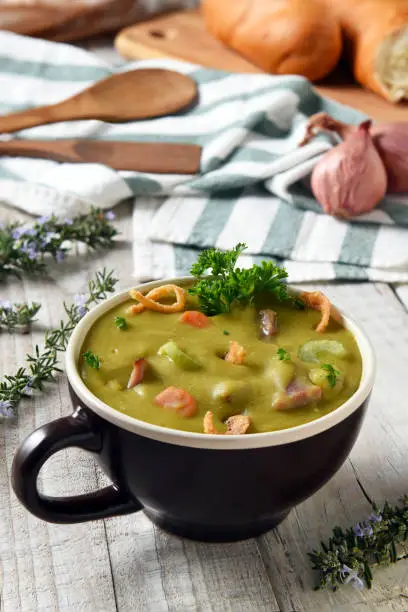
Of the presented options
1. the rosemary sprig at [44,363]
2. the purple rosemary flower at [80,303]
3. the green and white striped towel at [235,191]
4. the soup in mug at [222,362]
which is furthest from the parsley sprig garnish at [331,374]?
the green and white striped towel at [235,191]

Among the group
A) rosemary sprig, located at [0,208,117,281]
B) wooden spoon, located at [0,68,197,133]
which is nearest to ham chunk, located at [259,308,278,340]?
rosemary sprig, located at [0,208,117,281]

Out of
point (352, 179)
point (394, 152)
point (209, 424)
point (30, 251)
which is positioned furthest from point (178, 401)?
point (394, 152)

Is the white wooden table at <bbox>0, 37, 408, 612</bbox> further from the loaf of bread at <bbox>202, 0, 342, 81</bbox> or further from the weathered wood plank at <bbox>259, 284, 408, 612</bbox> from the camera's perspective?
the loaf of bread at <bbox>202, 0, 342, 81</bbox>

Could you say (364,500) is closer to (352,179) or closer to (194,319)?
(194,319)

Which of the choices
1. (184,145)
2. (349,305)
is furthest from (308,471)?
(184,145)

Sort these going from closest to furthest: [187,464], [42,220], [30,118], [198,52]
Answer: [187,464] < [42,220] < [30,118] < [198,52]

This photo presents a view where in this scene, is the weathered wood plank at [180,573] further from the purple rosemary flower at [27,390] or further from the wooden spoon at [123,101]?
the wooden spoon at [123,101]
